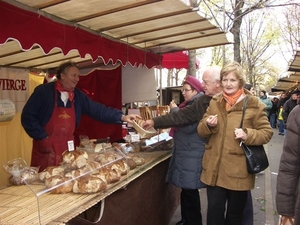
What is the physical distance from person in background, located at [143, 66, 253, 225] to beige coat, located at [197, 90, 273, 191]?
0.46m

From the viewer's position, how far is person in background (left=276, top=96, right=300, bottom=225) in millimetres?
2014

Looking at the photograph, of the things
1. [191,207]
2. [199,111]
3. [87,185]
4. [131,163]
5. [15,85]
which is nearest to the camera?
[87,185]

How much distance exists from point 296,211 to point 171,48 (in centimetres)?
409

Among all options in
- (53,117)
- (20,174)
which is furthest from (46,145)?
(20,174)

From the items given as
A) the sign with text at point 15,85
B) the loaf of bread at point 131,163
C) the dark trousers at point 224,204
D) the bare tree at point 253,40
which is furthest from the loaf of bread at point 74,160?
the bare tree at point 253,40

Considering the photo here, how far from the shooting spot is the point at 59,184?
2.22 metres

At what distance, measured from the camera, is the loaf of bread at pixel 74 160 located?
2533mm

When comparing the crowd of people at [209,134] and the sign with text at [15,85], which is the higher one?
the sign with text at [15,85]

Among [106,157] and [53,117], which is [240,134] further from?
[53,117]

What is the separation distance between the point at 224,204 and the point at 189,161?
632 mm

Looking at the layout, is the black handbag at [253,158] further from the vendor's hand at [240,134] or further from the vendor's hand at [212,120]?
the vendor's hand at [212,120]

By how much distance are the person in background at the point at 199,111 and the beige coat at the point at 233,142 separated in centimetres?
46

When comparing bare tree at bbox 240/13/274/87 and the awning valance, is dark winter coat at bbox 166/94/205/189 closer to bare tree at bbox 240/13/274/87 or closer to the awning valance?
the awning valance

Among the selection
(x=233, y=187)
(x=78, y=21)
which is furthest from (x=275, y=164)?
(x=78, y=21)
